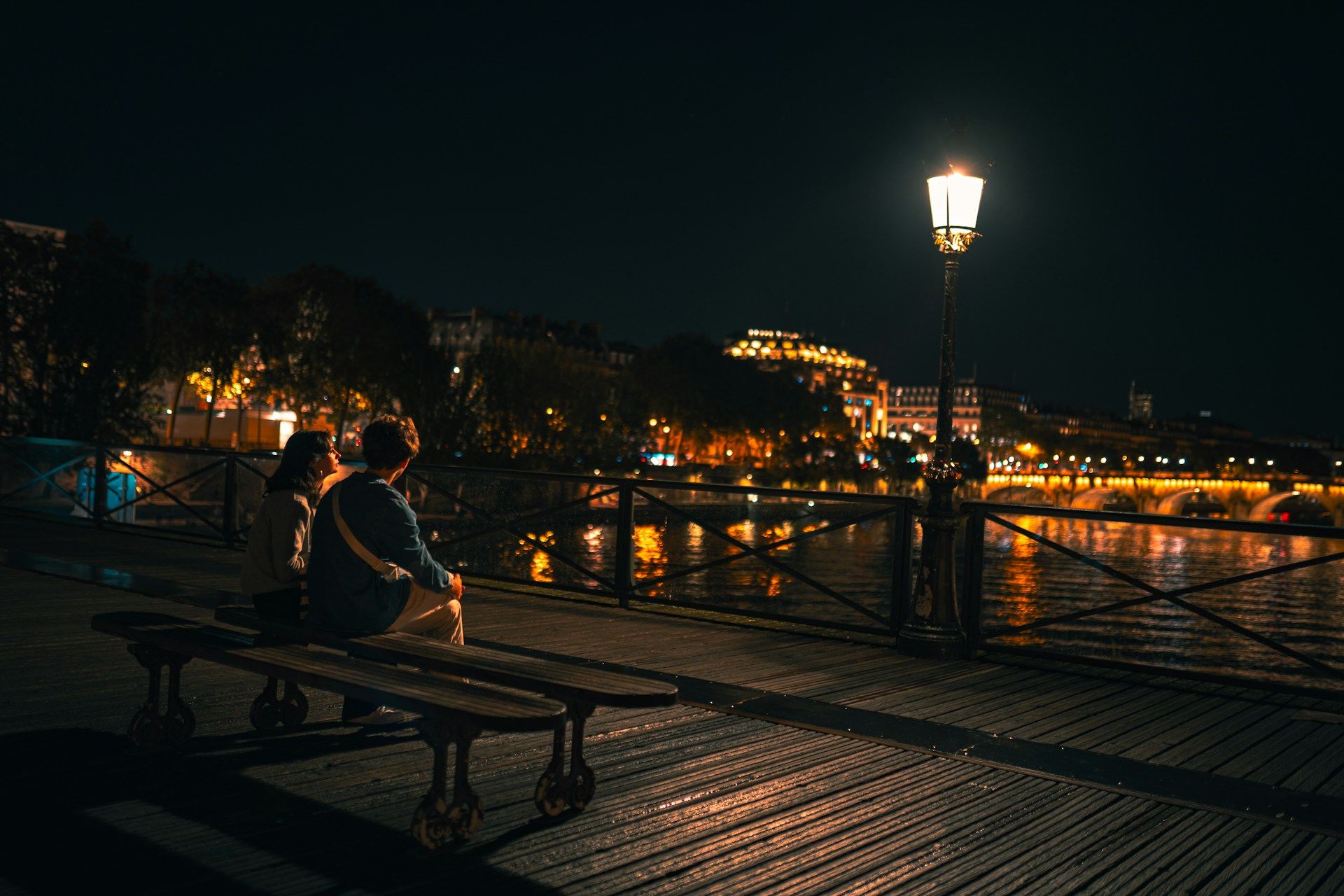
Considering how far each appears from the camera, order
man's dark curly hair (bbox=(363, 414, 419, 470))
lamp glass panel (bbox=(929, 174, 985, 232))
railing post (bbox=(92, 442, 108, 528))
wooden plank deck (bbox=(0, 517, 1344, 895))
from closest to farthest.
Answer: wooden plank deck (bbox=(0, 517, 1344, 895)), man's dark curly hair (bbox=(363, 414, 419, 470)), lamp glass panel (bbox=(929, 174, 985, 232)), railing post (bbox=(92, 442, 108, 528))

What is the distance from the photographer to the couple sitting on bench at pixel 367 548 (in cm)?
538

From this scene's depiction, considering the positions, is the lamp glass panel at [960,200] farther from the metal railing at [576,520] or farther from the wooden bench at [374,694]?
the wooden bench at [374,694]

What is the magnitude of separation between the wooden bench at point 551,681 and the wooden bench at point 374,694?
0.14 meters

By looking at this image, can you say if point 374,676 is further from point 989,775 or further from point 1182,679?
point 1182,679

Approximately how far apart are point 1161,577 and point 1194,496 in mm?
146361

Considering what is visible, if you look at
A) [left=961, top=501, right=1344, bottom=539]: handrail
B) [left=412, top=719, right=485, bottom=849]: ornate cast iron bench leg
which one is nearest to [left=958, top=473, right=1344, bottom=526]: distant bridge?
[left=961, top=501, right=1344, bottom=539]: handrail

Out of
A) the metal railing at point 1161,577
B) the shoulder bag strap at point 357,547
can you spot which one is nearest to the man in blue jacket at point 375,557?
the shoulder bag strap at point 357,547

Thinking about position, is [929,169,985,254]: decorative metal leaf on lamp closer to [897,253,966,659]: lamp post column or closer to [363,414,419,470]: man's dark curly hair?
[897,253,966,659]: lamp post column

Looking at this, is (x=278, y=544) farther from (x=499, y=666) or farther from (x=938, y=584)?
(x=938, y=584)

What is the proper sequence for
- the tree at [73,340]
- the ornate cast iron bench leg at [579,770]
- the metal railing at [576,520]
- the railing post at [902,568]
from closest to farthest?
the ornate cast iron bench leg at [579,770], the railing post at [902,568], the metal railing at [576,520], the tree at [73,340]

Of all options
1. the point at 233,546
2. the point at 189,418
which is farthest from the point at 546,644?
the point at 189,418

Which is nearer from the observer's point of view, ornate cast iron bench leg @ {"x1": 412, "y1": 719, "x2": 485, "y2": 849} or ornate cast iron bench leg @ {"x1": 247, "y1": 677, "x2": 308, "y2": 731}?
ornate cast iron bench leg @ {"x1": 412, "y1": 719, "x2": 485, "y2": 849}

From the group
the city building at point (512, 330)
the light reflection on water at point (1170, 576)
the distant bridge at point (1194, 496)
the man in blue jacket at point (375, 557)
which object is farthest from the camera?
the city building at point (512, 330)

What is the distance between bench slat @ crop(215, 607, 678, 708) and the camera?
177 inches
